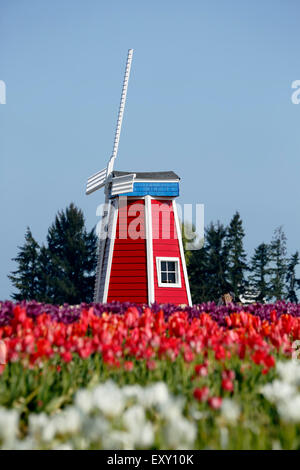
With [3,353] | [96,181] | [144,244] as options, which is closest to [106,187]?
[96,181]

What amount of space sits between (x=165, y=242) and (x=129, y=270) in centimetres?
170

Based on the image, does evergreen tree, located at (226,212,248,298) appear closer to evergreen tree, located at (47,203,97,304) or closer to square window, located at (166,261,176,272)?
evergreen tree, located at (47,203,97,304)

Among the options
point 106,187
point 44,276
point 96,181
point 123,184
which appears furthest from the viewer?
point 44,276

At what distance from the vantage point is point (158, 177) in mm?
23828

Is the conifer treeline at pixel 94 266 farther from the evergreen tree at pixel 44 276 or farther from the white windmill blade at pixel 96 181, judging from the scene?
the white windmill blade at pixel 96 181

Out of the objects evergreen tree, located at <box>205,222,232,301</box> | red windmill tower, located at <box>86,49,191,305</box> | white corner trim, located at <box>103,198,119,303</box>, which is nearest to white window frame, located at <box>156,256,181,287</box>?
red windmill tower, located at <box>86,49,191,305</box>

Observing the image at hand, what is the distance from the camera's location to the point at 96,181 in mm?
26359

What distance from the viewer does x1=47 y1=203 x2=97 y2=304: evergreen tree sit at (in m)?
52.0

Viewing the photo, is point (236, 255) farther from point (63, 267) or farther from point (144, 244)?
point (144, 244)

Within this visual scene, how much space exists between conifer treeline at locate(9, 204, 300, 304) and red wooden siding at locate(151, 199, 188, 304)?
2658 centimetres

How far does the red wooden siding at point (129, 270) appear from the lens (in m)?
22.7
